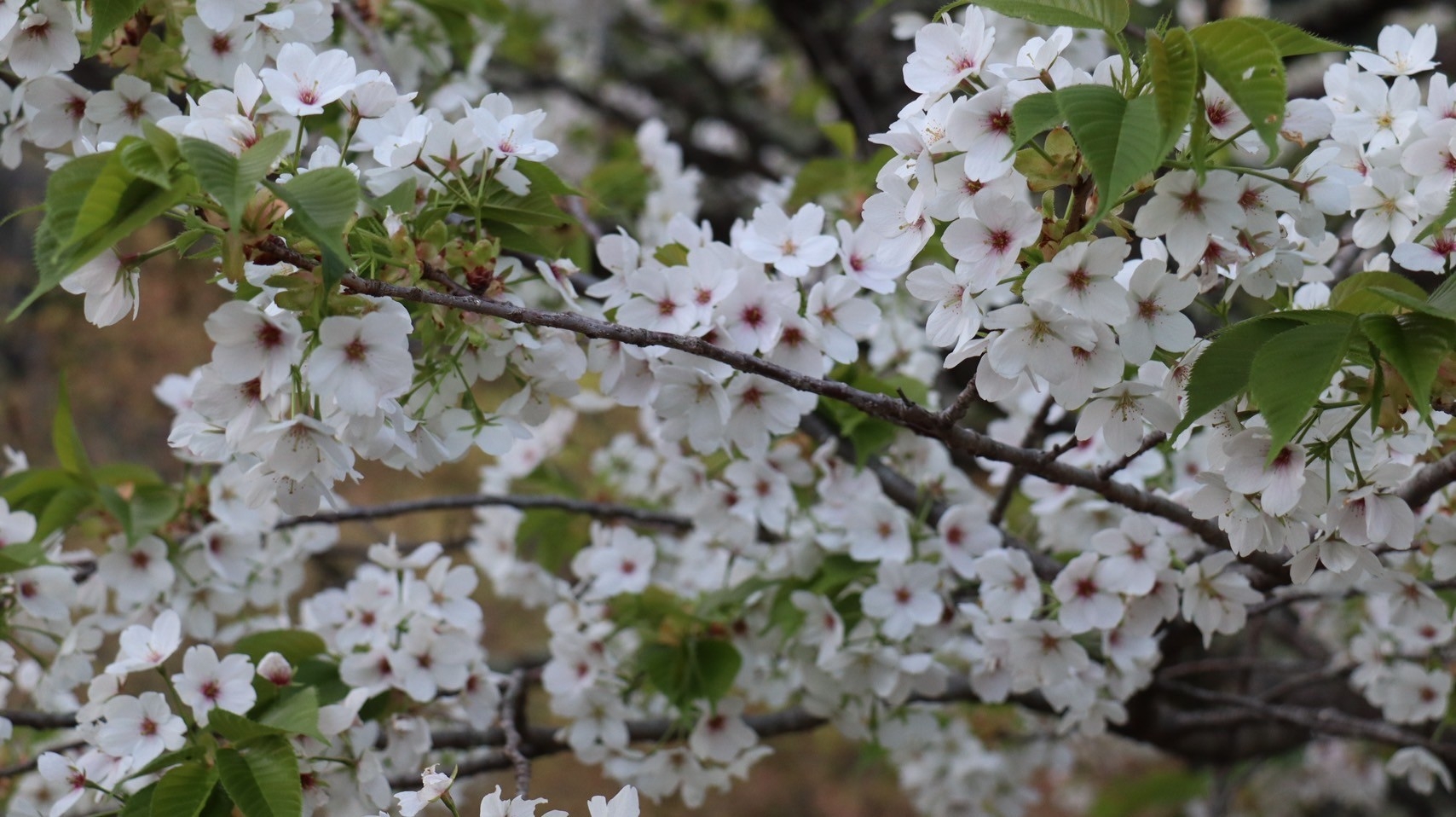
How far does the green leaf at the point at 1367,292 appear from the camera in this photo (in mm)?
1236

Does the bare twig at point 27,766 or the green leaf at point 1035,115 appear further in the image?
the bare twig at point 27,766

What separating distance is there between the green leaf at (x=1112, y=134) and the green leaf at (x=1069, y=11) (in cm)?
9

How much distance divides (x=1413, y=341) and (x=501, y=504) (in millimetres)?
1604

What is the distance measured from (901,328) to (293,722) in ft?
4.44

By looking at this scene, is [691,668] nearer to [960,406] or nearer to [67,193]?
[960,406]

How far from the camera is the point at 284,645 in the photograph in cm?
186

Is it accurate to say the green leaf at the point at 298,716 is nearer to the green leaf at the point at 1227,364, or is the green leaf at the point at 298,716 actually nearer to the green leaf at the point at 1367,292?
the green leaf at the point at 1227,364

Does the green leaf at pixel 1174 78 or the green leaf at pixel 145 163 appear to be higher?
the green leaf at pixel 1174 78

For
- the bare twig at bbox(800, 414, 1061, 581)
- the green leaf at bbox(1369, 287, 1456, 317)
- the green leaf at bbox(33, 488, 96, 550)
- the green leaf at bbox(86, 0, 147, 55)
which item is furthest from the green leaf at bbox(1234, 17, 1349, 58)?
the green leaf at bbox(33, 488, 96, 550)

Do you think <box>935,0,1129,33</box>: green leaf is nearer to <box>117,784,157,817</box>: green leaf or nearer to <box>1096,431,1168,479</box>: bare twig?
<box>1096,431,1168,479</box>: bare twig

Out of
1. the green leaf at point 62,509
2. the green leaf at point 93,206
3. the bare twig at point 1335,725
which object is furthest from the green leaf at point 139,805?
the bare twig at point 1335,725

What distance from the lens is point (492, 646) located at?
688 centimetres

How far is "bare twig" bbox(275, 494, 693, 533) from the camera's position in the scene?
7.17ft

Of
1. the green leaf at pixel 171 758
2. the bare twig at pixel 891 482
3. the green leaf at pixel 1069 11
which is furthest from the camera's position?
the bare twig at pixel 891 482
